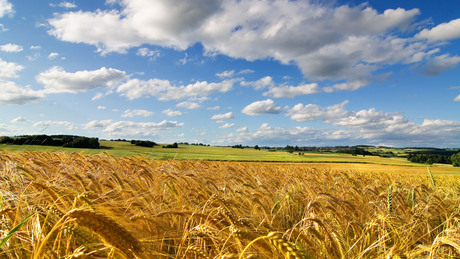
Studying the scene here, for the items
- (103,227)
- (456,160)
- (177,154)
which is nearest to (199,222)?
(103,227)

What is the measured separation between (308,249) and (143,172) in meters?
2.98

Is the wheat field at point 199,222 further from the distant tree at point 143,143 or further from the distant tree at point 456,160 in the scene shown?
the distant tree at point 456,160

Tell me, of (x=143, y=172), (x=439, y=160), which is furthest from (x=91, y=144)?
(x=439, y=160)

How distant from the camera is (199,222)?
2285 millimetres

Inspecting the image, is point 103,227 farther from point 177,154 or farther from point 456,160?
point 456,160

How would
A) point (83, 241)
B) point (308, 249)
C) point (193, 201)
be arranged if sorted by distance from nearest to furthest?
point (83, 241) < point (308, 249) < point (193, 201)

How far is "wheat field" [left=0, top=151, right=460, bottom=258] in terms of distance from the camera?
1.23 m

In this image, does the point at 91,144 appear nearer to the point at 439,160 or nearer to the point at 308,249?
the point at 308,249

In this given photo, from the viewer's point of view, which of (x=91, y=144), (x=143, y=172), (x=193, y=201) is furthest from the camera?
(x=91, y=144)

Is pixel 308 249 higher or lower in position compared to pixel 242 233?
lower

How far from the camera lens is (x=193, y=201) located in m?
2.98

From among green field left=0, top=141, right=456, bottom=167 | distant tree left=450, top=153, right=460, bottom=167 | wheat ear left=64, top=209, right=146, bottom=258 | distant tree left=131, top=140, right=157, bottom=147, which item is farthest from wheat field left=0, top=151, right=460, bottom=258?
distant tree left=450, top=153, right=460, bottom=167

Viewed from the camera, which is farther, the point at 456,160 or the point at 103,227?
the point at 456,160

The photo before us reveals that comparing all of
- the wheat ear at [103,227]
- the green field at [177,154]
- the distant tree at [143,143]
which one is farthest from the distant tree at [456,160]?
the wheat ear at [103,227]
